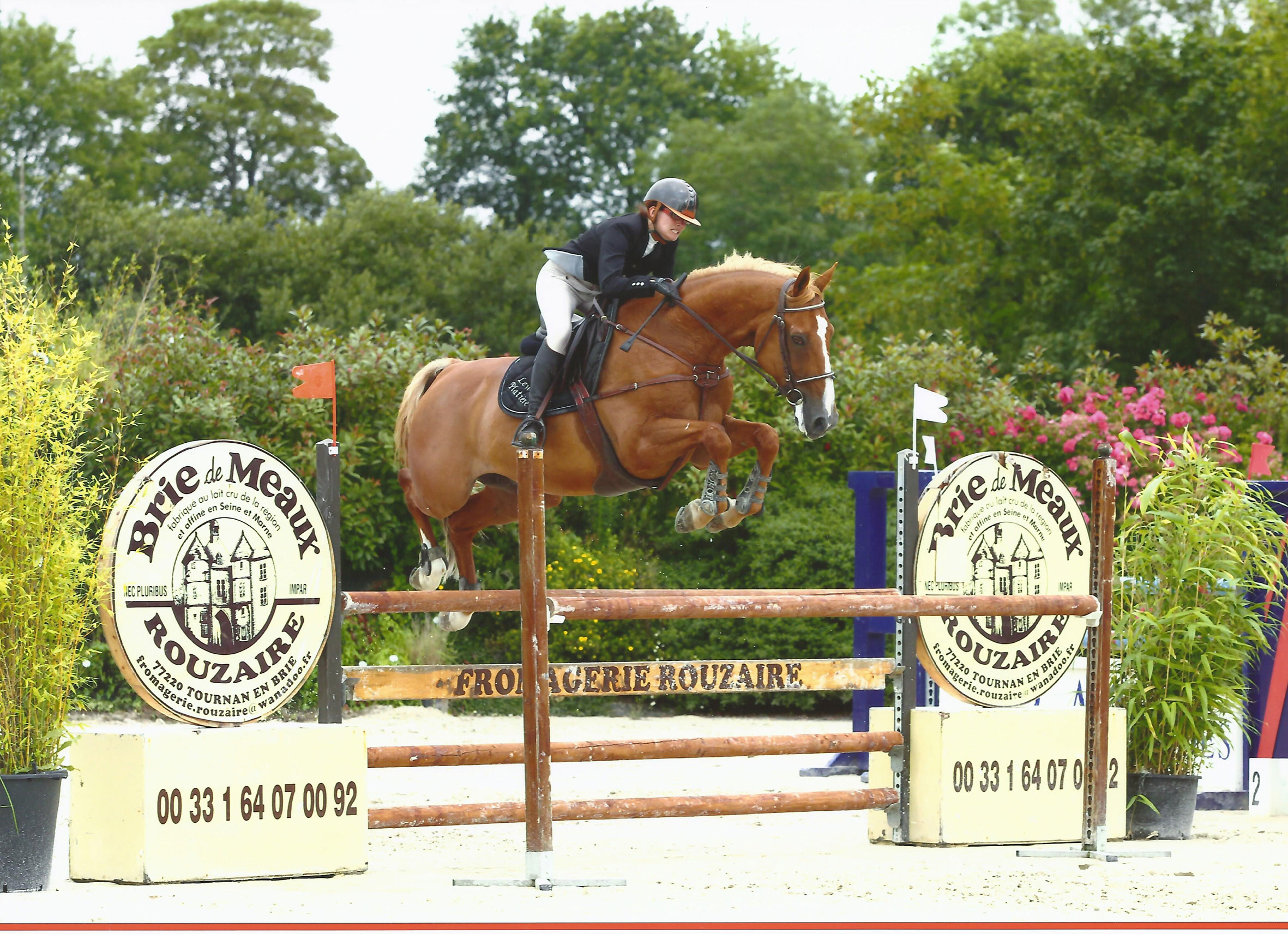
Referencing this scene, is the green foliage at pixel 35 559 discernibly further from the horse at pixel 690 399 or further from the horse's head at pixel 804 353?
the horse's head at pixel 804 353

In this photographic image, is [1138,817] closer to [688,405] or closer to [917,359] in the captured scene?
[688,405]

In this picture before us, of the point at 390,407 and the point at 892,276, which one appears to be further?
the point at 892,276

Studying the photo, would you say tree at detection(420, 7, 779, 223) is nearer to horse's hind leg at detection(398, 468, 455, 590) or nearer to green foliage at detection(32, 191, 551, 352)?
green foliage at detection(32, 191, 551, 352)

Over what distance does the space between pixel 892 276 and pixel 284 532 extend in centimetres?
1948

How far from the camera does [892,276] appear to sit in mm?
22719

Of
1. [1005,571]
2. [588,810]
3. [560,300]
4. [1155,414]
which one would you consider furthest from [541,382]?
[1155,414]

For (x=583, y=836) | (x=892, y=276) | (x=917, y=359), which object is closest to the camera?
(x=583, y=836)

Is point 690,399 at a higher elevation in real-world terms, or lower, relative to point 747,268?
lower

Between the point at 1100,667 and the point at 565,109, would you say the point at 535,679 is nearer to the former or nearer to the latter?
the point at 1100,667

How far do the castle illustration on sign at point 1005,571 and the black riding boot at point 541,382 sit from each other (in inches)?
62.8

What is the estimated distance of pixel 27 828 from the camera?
12.4ft

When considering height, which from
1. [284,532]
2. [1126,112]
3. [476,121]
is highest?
[476,121]

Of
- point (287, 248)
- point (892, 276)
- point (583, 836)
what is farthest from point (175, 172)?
point (583, 836)

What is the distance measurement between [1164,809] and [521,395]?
9.29 ft
